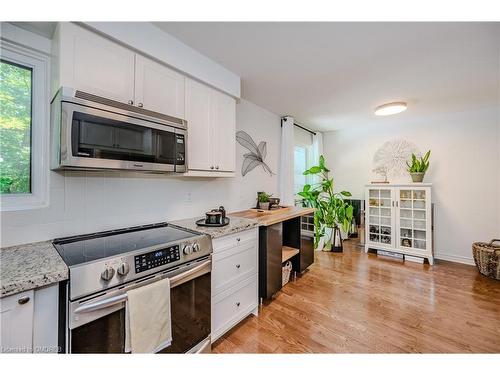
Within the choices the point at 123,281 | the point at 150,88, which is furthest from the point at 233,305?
the point at 150,88

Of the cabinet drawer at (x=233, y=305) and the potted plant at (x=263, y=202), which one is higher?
the potted plant at (x=263, y=202)

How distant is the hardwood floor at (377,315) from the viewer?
1.57 m

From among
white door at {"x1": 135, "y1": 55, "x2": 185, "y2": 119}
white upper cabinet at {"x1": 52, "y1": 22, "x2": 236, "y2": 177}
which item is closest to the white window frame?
white upper cabinet at {"x1": 52, "y1": 22, "x2": 236, "y2": 177}

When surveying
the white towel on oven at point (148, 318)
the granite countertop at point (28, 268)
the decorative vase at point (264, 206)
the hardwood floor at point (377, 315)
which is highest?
the decorative vase at point (264, 206)

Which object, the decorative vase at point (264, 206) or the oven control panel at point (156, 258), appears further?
the decorative vase at point (264, 206)

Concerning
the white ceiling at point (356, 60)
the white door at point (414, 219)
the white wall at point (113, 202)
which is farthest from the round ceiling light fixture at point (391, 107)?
the white wall at point (113, 202)

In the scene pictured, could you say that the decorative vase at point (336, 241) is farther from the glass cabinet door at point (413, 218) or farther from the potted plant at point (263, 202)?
the potted plant at point (263, 202)

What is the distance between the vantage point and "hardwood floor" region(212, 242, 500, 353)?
1568 mm

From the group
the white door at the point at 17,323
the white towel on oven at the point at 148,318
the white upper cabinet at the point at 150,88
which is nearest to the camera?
the white door at the point at 17,323

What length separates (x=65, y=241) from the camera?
1286mm

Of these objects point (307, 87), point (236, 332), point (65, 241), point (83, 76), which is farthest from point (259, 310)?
point (307, 87)

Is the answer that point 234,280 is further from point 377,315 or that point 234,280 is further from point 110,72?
point 110,72

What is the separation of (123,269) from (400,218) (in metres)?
3.80

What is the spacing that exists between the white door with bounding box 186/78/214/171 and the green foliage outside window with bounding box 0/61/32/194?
96 centimetres
